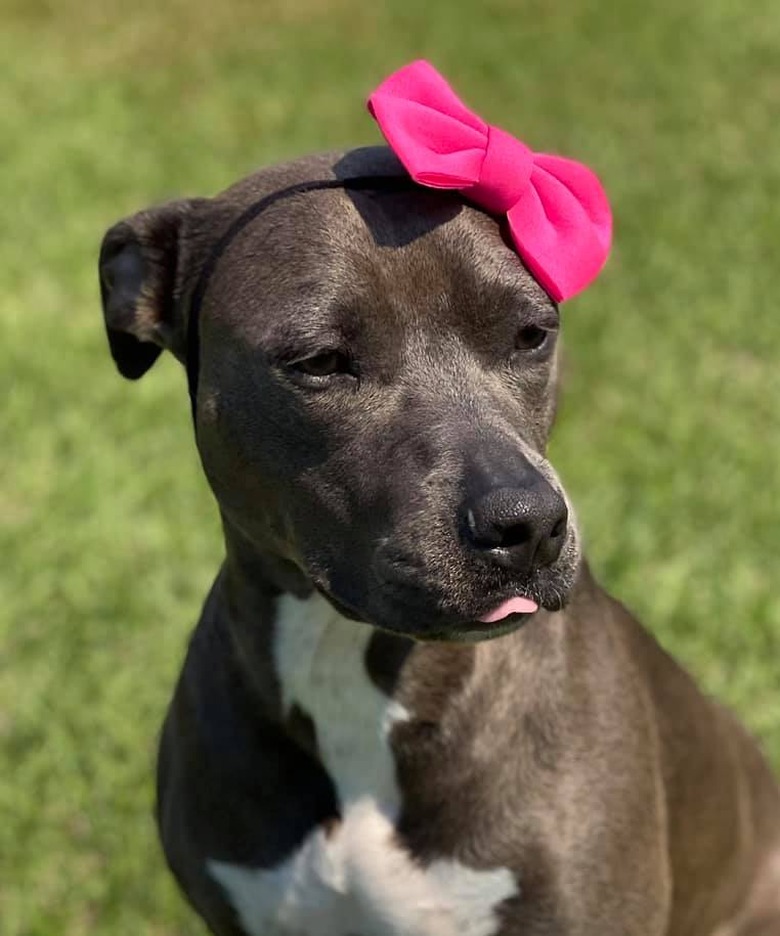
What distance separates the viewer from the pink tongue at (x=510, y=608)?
2.45 meters

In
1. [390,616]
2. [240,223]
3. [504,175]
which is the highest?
[504,175]

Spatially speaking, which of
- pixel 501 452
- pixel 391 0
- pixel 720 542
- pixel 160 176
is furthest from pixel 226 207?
pixel 391 0

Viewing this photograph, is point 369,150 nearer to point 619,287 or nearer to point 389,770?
point 389,770

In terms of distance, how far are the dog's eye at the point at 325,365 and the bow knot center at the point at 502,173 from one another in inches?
15.3

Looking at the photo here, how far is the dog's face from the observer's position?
2432mm

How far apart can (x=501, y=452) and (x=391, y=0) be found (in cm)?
1106

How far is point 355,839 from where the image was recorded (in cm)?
291

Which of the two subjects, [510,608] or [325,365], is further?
[325,365]

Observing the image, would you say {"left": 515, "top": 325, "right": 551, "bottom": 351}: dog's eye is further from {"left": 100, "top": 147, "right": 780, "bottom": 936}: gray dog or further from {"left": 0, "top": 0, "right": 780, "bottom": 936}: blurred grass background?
{"left": 0, "top": 0, "right": 780, "bottom": 936}: blurred grass background

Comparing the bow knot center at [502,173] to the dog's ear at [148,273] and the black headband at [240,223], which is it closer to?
the black headband at [240,223]

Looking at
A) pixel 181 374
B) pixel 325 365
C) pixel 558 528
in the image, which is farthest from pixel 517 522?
pixel 181 374

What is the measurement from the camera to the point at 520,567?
242cm

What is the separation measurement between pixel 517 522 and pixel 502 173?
2.22ft

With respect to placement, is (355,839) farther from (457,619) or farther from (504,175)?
(504,175)
